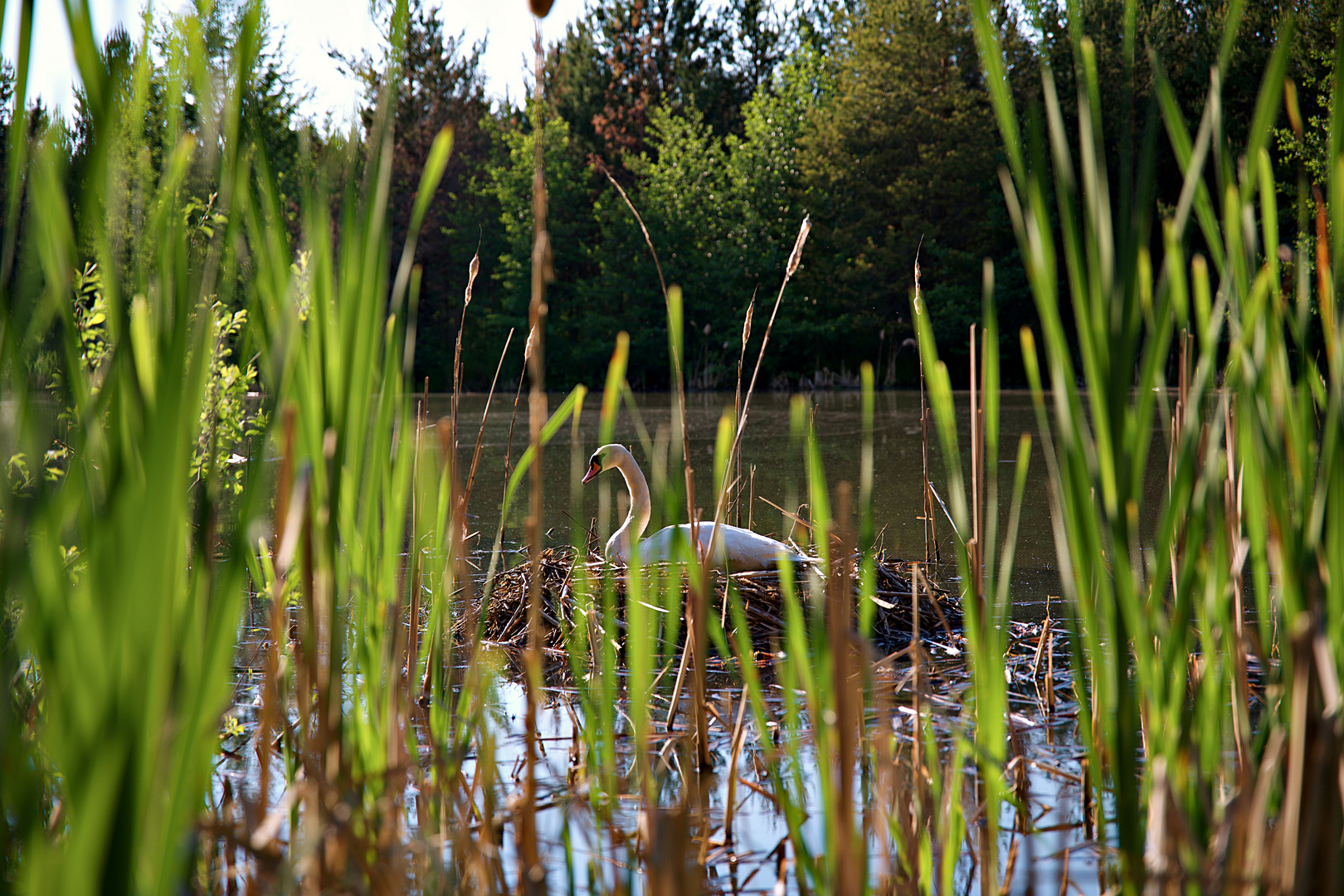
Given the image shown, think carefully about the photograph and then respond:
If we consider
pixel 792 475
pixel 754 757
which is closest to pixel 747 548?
pixel 754 757

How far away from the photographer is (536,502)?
3.77ft

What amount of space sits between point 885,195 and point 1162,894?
87.1 ft

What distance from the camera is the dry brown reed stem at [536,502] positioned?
1032mm

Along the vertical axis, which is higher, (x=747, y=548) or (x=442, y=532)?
(x=442, y=532)

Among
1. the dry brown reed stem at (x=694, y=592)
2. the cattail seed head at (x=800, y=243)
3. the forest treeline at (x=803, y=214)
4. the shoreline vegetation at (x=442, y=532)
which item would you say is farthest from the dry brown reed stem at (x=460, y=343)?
the forest treeline at (x=803, y=214)

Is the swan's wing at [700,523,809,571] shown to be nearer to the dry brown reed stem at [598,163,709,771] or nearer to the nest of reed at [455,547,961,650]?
the nest of reed at [455,547,961,650]

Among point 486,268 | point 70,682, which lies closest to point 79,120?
point 70,682

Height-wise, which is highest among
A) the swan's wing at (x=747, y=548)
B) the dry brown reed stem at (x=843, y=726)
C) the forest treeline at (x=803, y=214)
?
the forest treeline at (x=803, y=214)

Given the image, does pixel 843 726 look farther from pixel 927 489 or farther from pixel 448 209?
Answer: pixel 448 209

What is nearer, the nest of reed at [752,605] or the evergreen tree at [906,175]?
the nest of reed at [752,605]

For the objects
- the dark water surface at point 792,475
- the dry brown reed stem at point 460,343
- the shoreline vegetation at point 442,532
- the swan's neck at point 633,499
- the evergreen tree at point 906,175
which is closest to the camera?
the shoreline vegetation at point 442,532

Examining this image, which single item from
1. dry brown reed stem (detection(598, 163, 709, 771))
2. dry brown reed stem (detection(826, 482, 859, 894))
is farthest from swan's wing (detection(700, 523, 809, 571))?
dry brown reed stem (detection(826, 482, 859, 894))

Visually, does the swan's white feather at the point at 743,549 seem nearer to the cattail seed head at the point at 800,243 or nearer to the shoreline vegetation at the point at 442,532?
the shoreline vegetation at the point at 442,532

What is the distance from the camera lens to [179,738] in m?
0.71
